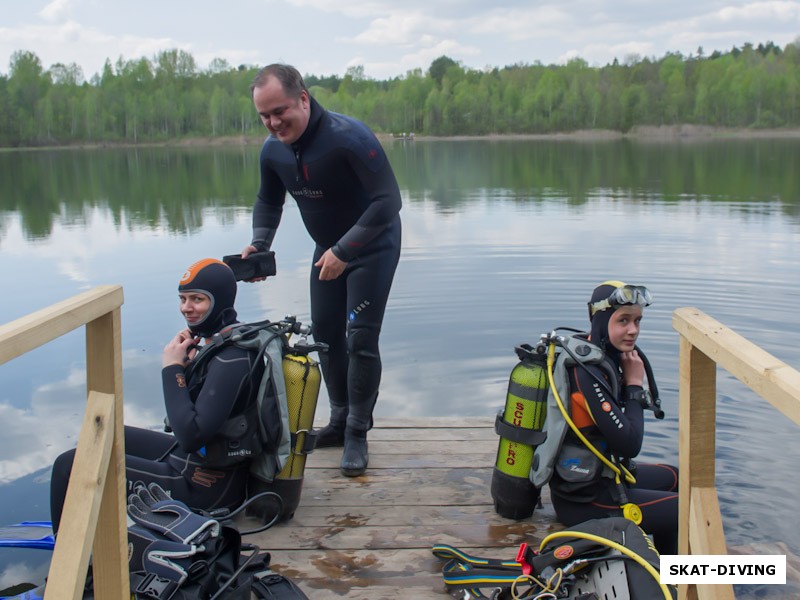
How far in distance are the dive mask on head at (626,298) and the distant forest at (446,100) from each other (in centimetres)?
9120

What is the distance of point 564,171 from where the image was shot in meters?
31.2

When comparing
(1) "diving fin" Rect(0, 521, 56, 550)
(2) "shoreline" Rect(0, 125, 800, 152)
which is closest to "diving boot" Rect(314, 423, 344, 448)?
(1) "diving fin" Rect(0, 521, 56, 550)

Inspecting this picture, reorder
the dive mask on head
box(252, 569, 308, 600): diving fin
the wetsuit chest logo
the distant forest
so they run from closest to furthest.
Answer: box(252, 569, 308, 600): diving fin
the dive mask on head
the wetsuit chest logo
the distant forest

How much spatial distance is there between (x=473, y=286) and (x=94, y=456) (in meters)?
8.43

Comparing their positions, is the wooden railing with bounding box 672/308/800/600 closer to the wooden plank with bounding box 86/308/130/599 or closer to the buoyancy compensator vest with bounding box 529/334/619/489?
the buoyancy compensator vest with bounding box 529/334/619/489

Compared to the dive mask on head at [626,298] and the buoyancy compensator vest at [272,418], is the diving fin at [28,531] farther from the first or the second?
the dive mask on head at [626,298]

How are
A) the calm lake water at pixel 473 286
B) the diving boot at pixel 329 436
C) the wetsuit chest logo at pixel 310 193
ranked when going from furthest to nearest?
the calm lake water at pixel 473 286
the diving boot at pixel 329 436
the wetsuit chest logo at pixel 310 193

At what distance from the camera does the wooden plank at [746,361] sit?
160 cm

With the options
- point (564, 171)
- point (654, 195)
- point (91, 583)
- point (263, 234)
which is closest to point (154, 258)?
point (263, 234)

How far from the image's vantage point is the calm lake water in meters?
5.45

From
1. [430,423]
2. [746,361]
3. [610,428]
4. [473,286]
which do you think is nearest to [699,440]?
[746,361]

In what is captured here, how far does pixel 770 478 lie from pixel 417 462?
1988mm

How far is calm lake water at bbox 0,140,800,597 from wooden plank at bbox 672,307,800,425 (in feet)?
5.32

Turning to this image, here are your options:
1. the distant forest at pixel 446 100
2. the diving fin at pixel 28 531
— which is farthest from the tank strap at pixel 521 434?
the distant forest at pixel 446 100
